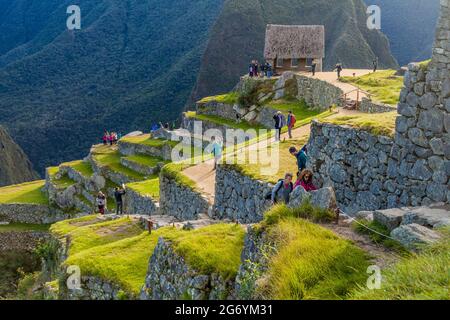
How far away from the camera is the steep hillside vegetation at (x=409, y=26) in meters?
100

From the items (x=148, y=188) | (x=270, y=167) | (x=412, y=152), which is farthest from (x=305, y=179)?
(x=148, y=188)

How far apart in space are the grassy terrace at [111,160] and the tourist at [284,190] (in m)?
22.5

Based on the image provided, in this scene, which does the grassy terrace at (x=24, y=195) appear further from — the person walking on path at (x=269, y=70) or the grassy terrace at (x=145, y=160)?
the person walking on path at (x=269, y=70)

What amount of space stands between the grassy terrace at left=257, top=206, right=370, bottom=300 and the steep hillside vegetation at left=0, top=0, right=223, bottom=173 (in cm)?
8787

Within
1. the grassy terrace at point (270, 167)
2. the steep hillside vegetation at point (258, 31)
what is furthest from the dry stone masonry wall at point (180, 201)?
the steep hillside vegetation at point (258, 31)

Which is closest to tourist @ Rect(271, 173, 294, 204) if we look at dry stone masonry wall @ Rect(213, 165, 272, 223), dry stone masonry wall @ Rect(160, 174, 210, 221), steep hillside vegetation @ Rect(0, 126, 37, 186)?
dry stone masonry wall @ Rect(213, 165, 272, 223)

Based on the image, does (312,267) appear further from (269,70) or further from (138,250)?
(269,70)

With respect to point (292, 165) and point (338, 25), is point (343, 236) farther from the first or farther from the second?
point (338, 25)

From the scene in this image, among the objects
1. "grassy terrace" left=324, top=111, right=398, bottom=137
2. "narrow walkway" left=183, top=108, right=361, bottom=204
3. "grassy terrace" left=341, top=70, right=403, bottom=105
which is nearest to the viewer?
"grassy terrace" left=324, top=111, right=398, bottom=137

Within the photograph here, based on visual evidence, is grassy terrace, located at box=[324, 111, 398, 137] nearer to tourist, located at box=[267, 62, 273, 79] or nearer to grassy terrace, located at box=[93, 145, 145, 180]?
grassy terrace, located at box=[93, 145, 145, 180]

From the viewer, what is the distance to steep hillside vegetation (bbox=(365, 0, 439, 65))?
100188 millimetres

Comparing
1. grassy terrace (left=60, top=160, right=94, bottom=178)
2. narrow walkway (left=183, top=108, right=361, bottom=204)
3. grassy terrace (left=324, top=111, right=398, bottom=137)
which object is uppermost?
grassy terrace (left=324, top=111, right=398, bottom=137)

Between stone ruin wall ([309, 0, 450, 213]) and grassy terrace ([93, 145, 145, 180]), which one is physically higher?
stone ruin wall ([309, 0, 450, 213])

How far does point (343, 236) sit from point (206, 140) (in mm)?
23868
